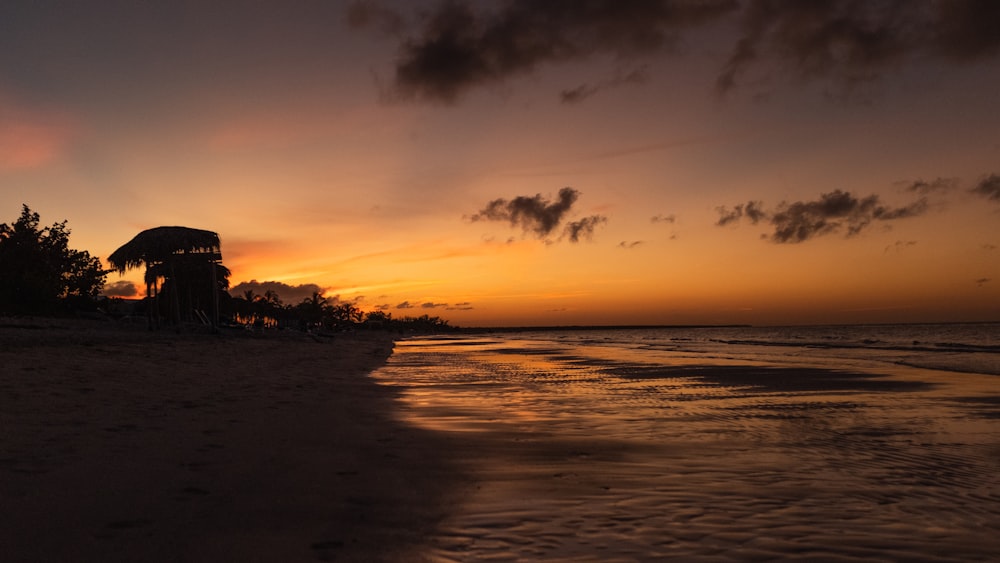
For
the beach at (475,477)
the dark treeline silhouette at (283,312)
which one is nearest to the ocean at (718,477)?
the beach at (475,477)

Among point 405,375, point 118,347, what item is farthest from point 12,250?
point 405,375

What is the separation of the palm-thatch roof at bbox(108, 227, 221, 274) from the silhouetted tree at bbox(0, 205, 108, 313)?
196 centimetres

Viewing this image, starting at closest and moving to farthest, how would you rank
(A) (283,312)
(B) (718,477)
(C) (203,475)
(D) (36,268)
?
(C) (203,475)
(B) (718,477)
(D) (36,268)
(A) (283,312)

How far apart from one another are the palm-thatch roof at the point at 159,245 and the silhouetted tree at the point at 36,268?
6.43 ft

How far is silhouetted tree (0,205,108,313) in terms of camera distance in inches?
1129

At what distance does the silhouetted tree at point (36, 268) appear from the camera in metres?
28.7

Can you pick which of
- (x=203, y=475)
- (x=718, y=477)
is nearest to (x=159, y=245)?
(x=203, y=475)

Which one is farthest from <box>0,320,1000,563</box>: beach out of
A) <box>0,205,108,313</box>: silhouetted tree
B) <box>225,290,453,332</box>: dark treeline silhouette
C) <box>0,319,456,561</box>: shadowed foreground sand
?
<box>225,290,453,332</box>: dark treeline silhouette

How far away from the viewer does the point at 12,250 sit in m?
29.3

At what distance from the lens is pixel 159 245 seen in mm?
31812

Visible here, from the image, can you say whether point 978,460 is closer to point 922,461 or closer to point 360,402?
point 922,461

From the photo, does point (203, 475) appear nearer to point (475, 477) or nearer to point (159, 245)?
point (475, 477)

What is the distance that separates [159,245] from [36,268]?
17.8ft

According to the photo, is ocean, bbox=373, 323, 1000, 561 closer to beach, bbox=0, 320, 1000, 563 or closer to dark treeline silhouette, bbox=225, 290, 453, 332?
beach, bbox=0, 320, 1000, 563
